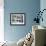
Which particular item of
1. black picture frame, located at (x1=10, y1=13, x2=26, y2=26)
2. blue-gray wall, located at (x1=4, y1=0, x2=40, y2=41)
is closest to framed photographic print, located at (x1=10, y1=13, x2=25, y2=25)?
black picture frame, located at (x1=10, y1=13, x2=26, y2=26)

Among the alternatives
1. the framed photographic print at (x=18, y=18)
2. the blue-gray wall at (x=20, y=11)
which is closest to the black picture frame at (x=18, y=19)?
the framed photographic print at (x=18, y=18)

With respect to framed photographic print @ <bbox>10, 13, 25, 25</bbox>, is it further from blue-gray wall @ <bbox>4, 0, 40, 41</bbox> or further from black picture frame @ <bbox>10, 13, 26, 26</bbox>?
blue-gray wall @ <bbox>4, 0, 40, 41</bbox>

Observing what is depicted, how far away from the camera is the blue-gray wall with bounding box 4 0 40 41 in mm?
5703

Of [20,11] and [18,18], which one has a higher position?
[20,11]

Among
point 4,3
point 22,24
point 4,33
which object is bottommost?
point 4,33

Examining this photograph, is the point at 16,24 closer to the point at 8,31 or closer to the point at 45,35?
the point at 8,31

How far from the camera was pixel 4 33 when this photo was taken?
18.7 ft

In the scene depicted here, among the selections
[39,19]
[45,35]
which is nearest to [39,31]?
[45,35]

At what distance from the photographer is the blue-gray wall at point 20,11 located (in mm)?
5703

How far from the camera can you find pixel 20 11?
5715 mm

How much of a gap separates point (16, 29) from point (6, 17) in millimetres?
645

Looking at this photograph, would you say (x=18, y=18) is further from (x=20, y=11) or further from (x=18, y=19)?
(x=20, y=11)

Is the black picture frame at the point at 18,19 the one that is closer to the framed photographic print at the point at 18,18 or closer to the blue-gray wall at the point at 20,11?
the framed photographic print at the point at 18,18

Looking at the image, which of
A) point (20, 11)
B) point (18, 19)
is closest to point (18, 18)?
point (18, 19)
